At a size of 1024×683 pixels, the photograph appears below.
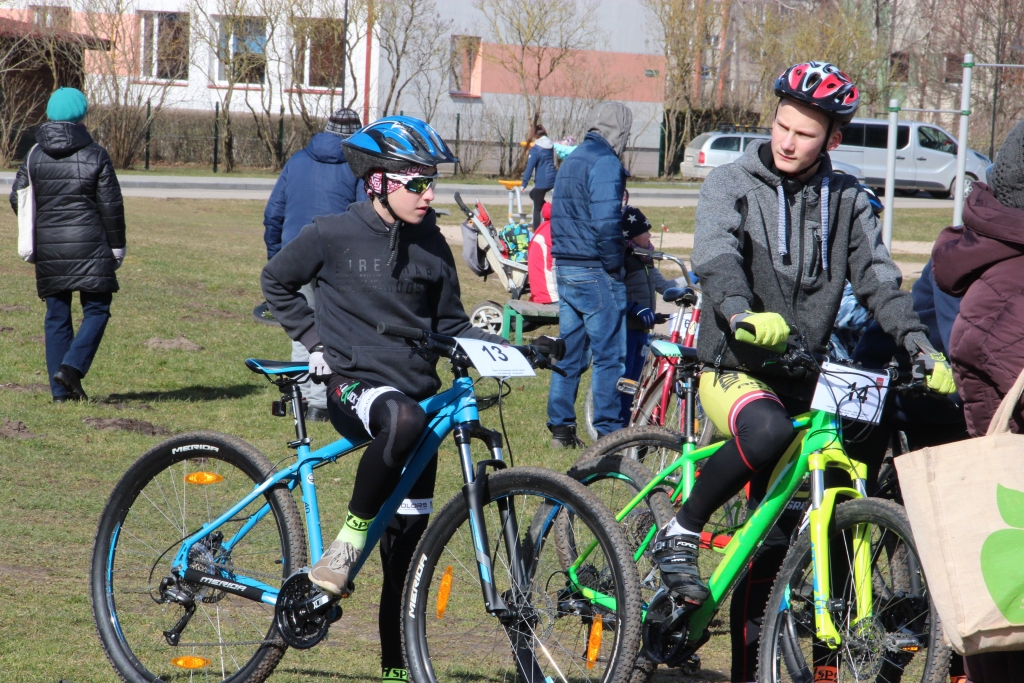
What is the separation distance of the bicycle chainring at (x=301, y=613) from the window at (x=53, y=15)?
3294 cm

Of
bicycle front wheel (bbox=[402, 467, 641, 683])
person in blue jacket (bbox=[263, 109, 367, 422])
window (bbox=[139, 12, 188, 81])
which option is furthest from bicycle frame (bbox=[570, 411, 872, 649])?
window (bbox=[139, 12, 188, 81])

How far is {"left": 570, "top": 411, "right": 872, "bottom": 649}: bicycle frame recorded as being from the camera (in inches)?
134

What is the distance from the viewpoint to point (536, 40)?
3750 cm

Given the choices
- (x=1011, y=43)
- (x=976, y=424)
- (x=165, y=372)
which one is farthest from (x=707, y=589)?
(x=1011, y=43)

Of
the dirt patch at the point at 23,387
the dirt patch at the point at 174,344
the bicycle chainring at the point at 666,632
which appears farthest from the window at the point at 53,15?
the bicycle chainring at the point at 666,632

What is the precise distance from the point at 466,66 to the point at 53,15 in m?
12.6

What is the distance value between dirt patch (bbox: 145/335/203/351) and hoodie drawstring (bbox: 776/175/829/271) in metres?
8.04

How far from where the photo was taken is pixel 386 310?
3.86 meters

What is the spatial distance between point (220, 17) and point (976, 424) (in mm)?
35952

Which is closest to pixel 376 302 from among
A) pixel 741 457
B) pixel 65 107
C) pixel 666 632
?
pixel 741 457

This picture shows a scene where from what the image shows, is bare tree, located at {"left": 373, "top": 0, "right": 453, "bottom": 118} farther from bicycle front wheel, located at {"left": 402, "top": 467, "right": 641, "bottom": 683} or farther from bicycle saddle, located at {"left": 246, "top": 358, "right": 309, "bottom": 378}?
bicycle front wheel, located at {"left": 402, "top": 467, "right": 641, "bottom": 683}

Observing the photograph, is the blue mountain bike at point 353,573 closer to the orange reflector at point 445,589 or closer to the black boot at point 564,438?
the orange reflector at point 445,589

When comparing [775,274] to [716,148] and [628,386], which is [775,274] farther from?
[716,148]

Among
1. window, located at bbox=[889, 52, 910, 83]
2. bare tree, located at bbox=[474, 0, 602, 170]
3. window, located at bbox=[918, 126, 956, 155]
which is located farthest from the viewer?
window, located at bbox=[889, 52, 910, 83]
